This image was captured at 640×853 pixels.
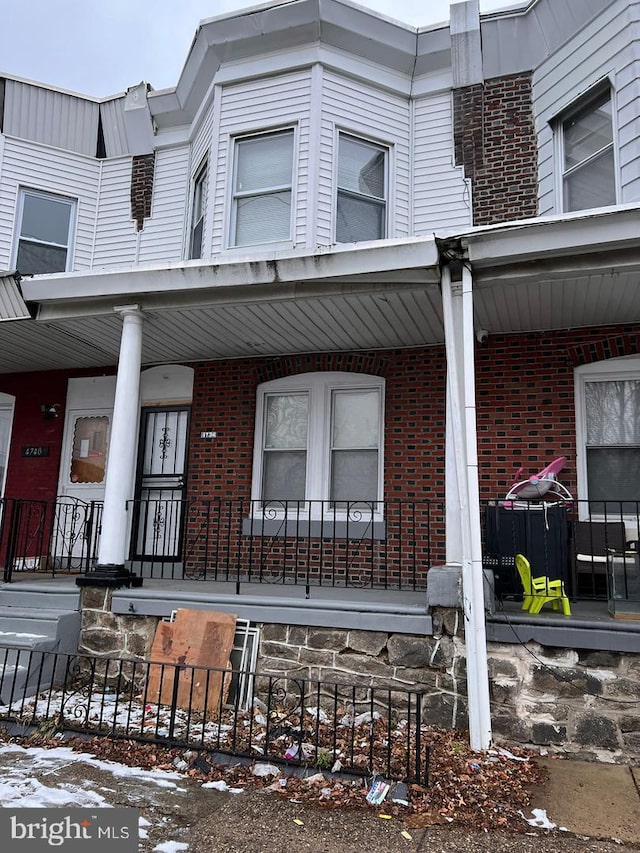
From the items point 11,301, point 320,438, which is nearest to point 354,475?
point 320,438

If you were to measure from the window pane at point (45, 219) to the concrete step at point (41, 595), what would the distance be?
17.0 feet

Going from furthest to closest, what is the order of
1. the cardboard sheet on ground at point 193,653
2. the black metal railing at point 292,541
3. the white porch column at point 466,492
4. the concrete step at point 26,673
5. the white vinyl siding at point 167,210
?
the white vinyl siding at point 167,210 < the black metal railing at point 292,541 < the cardboard sheet on ground at point 193,653 < the concrete step at point 26,673 < the white porch column at point 466,492

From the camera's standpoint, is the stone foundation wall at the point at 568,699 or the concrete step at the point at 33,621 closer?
the stone foundation wall at the point at 568,699

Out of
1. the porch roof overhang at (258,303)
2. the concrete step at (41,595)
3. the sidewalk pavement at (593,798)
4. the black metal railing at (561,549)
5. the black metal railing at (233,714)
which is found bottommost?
the sidewalk pavement at (593,798)

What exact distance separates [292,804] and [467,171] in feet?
22.0

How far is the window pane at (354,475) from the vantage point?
697 cm

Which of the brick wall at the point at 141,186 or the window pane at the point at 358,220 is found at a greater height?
the brick wall at the point at 141,186

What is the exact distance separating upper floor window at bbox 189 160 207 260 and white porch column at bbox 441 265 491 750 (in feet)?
14.5

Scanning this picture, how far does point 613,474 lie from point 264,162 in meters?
5.24

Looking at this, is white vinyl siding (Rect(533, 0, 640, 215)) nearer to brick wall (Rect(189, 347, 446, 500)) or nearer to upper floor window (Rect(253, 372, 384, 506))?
brick wall (Rect(189, 347, 446, 500))

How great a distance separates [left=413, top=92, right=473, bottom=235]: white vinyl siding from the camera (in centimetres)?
730

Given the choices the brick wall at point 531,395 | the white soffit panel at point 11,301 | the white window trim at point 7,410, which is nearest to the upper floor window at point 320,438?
the brick wall at point 531,395

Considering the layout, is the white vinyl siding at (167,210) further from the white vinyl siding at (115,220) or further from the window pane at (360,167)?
the window pane at (360,167)

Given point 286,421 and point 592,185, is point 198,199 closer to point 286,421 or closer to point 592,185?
point 286,421
